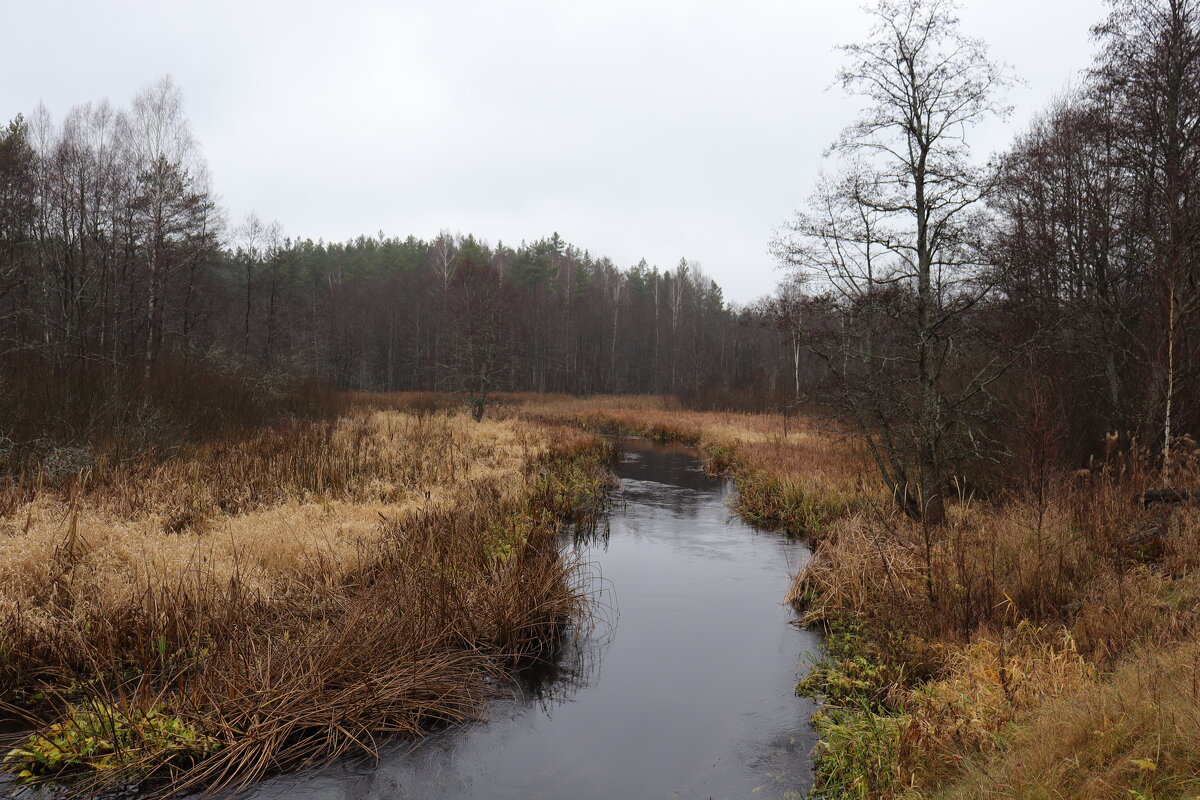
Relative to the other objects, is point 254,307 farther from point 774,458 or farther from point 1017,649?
point 1017,649

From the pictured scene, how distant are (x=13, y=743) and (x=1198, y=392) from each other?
42.0 feet

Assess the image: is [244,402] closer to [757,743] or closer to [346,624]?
[346,624]

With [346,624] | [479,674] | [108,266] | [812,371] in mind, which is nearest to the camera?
Answer: [346,624]

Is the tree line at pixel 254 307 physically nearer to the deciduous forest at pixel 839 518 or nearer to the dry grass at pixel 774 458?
the deciduous forest at pixel 839 518

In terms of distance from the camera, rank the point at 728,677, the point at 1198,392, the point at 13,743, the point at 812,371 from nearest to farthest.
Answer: the point at 13,743
the point at 728,677
the point at 1198,392
the point at 812,371

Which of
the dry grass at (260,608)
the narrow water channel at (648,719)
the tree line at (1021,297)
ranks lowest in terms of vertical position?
the narrow water channel at (648,719)

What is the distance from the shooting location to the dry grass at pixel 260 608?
438 cm

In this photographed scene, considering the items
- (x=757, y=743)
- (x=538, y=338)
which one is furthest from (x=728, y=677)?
(x=538, y=338)

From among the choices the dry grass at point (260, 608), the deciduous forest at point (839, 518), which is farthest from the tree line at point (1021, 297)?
the dry grass at point (260, 608)

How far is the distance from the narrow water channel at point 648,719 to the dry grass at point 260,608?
37 centimetres

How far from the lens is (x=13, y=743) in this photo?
4.21 meters

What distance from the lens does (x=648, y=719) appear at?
208 inches

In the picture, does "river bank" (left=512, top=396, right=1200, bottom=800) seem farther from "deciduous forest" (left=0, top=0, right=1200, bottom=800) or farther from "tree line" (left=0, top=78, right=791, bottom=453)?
"tree line" (left=0, top=78, right=791, bottom=453)

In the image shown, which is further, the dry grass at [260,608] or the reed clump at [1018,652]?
the dry grass at [260,608]
